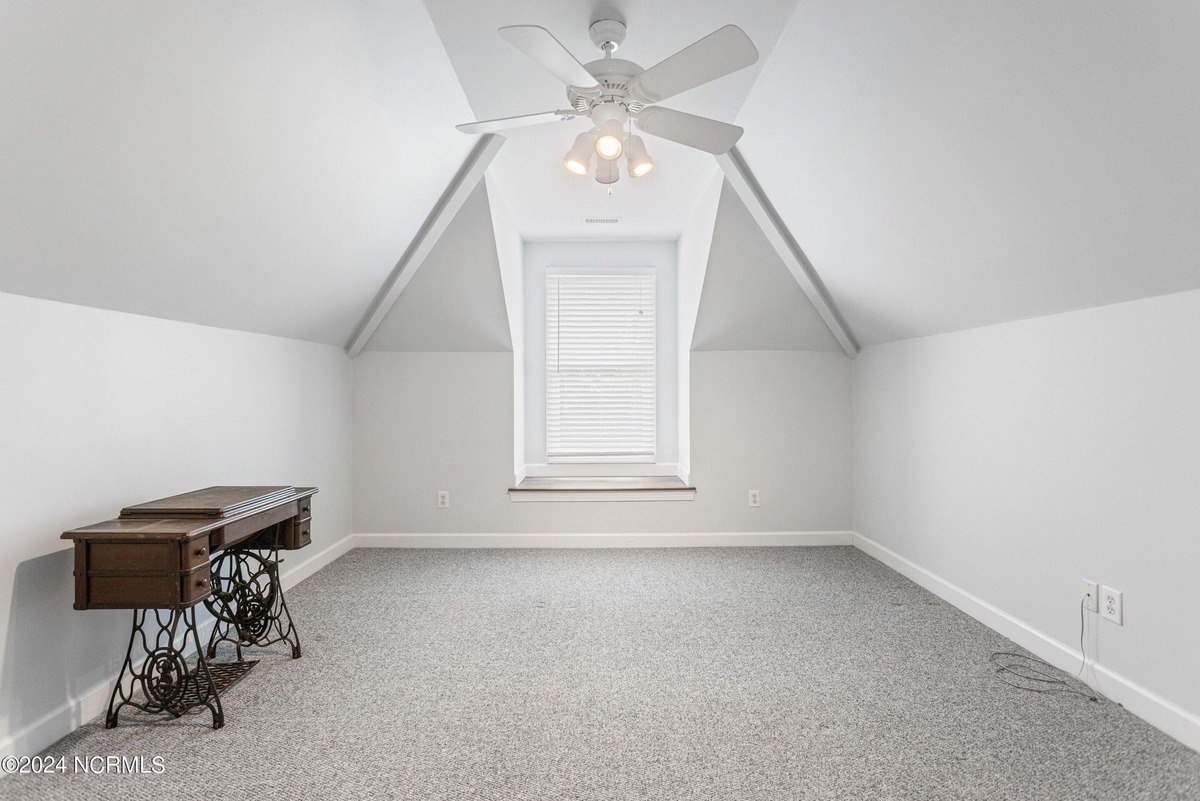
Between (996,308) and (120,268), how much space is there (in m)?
3.51

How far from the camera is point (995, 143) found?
2018 millimetres

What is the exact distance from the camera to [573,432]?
495 centimetres

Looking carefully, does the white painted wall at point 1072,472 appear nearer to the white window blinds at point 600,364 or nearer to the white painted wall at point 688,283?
the white painted wall at point 688,283

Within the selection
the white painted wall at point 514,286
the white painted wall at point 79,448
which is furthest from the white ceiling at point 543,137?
the white painted wall at point 514,286

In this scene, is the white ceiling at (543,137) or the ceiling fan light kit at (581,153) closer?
the white ceiling at (543,137)

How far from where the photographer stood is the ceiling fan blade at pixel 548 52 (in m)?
1.66

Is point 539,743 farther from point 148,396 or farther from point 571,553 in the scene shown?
point 571,553

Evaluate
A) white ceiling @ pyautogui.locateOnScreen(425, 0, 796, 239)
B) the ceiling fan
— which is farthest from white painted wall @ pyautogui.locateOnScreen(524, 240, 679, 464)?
the ceiling fan

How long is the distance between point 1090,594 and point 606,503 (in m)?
2.77

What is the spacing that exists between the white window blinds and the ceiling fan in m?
2.37

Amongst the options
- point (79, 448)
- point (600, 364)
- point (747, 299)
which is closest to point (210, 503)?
point (79, 448)

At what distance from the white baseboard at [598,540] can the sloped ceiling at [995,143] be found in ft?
6.27

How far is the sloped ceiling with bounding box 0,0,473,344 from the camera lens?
5.05 ft

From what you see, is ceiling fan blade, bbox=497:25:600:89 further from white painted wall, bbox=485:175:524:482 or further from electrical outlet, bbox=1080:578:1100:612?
electrical outlet, bbox=1080:578:1100:612
